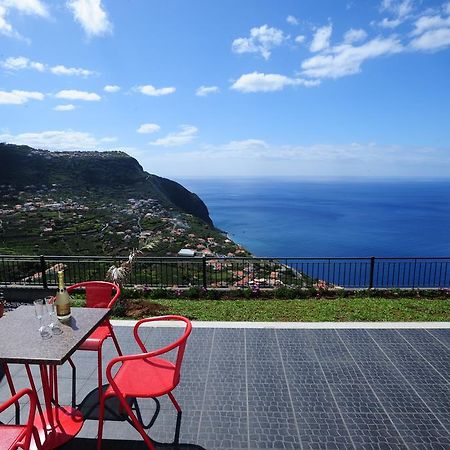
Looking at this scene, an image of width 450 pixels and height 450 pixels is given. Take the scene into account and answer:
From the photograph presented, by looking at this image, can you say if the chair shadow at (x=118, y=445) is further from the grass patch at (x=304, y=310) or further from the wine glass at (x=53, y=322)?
the grass patch at (x=304, y=310)

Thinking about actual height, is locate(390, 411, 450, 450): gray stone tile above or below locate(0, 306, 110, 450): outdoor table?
below

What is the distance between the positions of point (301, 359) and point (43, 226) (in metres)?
30.7

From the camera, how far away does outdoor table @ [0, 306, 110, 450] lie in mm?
2281

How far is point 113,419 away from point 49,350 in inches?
43.8

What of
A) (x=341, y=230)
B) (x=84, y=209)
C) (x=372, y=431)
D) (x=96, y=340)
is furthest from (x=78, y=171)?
(x=341, y=230)

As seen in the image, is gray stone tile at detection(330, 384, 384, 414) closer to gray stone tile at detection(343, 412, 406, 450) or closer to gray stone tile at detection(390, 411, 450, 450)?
gray stone tile at detection(343, 412, 406, 450)

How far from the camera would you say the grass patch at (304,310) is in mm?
6016

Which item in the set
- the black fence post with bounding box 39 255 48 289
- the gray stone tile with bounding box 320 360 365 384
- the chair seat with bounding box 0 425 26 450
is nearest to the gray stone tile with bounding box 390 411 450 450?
the gray stone tile with bounding box 320 360 365 384

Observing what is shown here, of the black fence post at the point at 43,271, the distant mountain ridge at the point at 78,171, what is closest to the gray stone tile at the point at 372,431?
the black fence post at the point at 43,271

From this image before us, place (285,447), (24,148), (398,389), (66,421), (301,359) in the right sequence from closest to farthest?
(285,447) < (66,421) < (398,389) < (301,359) < (24,148)

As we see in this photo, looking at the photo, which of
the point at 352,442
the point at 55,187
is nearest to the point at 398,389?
the point at 352,442

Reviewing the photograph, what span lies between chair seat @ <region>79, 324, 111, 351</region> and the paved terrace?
0.52m

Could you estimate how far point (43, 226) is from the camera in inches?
1180

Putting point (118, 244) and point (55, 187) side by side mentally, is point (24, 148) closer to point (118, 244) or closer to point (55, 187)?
point (55, 187)
